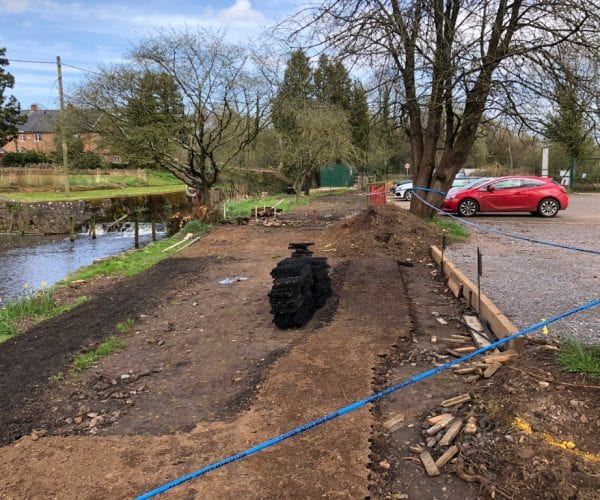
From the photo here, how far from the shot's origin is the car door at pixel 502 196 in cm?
1909

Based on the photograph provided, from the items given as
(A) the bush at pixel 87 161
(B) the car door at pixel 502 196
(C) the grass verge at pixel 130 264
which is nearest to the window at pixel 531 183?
(B) the car door at pixel 502 196

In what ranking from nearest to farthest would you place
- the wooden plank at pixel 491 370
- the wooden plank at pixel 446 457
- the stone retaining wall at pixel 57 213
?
the wooden plank at pixel 446 457
the wooden plank at pixel 491 370
the stone retaining wall at pixel 57 213

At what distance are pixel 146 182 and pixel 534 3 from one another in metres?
40.6

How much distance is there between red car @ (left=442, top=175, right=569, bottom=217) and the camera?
19.0m

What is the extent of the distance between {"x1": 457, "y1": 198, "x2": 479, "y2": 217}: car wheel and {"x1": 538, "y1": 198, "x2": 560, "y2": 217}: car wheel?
2314 millimetres

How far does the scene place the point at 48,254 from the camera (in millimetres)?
20766

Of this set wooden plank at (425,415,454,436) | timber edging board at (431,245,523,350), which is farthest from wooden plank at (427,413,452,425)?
timber edging board at (431,245,523,350)

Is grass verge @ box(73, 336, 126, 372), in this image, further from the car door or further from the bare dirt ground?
the car door

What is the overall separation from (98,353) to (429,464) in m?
4.48

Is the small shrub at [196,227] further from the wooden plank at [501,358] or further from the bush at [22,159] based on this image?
the bush at [22,159]

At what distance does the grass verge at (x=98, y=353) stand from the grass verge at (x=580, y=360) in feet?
16.5

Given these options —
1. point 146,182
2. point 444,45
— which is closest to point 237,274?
point 444,45

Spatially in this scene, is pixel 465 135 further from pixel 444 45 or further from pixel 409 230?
pixel 444 45

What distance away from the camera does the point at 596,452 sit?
131 inches
